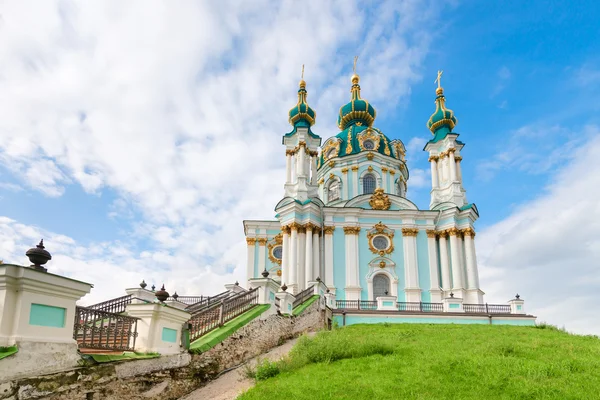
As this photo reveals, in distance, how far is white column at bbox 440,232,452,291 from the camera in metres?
29.5

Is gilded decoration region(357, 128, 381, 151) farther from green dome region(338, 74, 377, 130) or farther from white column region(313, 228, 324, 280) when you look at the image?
white column region(313, 228, 324, 280)

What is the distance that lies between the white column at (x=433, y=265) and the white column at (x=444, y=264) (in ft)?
1.27

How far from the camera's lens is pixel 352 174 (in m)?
36.5

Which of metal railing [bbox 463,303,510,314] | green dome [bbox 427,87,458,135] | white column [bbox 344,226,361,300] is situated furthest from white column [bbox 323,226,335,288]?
green dome [bbox 427,87,458,135]

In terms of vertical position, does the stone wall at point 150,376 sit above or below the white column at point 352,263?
below

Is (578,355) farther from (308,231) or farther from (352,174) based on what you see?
(352,174)

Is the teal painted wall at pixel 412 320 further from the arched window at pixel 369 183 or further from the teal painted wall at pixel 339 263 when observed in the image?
the arched window at pixel 369 183

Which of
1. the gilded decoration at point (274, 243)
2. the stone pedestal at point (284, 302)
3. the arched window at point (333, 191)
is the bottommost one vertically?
the stone pedestal at point (284, 302)

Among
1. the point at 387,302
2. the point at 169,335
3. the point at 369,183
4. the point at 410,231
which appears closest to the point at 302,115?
the point at 369,183

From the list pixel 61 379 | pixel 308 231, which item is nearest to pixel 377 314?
pixel 308 231

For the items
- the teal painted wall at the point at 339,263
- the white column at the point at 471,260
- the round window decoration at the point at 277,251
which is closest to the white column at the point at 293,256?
the teal painted wall at the point at 339,263

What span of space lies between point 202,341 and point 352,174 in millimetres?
27919

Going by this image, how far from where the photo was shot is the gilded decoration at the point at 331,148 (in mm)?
37991

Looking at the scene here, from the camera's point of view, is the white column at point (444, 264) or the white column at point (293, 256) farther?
the white column at point (444, 264)
